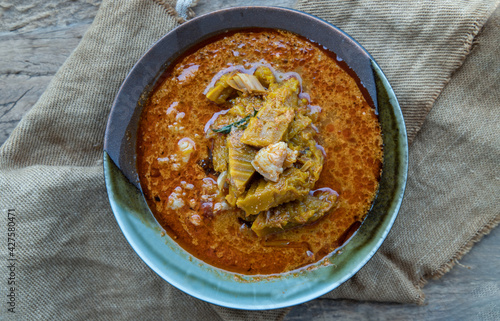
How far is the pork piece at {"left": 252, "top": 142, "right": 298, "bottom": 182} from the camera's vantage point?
205 cm

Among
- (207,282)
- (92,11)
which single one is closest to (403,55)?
(207,282)

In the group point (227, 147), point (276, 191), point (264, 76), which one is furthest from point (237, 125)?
point (276, 191)

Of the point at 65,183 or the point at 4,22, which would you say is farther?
the point at 4,22

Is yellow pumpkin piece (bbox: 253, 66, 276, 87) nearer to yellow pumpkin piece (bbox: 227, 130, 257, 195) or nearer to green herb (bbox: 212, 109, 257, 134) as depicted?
green herb (bbox: 212, 109, 257, 134)

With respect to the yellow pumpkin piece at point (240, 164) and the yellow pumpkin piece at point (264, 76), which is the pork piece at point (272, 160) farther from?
the yellow pumpkin piece at point (264, 76)

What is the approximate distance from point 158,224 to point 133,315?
0.97 metres

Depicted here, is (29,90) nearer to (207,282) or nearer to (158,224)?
(158,224)

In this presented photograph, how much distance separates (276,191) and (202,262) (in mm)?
937

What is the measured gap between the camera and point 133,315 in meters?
2.95

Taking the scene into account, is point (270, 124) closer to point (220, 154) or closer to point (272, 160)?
point (272, 160)

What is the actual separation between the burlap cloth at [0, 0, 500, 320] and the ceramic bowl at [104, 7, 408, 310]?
52 centimetres

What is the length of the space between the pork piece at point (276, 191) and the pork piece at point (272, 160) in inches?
2.8

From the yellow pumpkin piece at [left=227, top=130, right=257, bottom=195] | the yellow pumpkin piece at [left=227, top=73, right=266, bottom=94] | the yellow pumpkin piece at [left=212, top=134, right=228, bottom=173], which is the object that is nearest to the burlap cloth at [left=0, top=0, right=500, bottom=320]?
the yellow pumpkin piece at [left=227, top=73, right=266, bottom=94]

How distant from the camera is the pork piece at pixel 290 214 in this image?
235 cm
